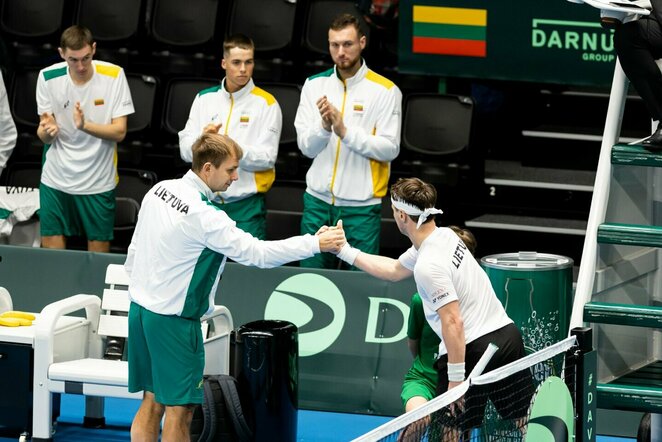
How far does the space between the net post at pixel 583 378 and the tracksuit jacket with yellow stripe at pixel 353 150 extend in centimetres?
366

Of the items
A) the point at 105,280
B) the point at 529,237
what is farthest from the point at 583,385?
the point at 529,237

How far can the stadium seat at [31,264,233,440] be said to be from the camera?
8.20 metres

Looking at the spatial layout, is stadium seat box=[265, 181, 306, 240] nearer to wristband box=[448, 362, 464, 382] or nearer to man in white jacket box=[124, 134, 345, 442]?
man in white jacket box=[124, 134, 345, 442]

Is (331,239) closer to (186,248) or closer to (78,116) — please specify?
(186,248)

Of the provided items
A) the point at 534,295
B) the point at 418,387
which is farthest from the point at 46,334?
the point at 534,295

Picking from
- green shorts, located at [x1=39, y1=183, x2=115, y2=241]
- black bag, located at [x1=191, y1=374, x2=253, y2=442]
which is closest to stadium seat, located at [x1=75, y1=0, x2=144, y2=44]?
green shorts, located at [x1=39, y1=183, x2=115, y2=241]

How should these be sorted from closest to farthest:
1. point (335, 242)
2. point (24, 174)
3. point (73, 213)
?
point (335, 242) → point (73, 213) → point (24, 174)

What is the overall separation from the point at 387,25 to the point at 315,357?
11.1ft

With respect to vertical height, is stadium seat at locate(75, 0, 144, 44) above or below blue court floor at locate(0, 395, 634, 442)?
above

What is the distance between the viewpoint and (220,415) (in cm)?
805

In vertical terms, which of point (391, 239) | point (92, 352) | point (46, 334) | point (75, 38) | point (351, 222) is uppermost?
point (75, 38)

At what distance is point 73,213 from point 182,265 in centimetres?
353

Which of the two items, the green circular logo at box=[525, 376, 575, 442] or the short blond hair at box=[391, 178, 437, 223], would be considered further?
the short blond hair at box=[391, 178, 437, 223]

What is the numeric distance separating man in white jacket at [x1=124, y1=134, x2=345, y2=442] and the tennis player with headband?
681 mm
